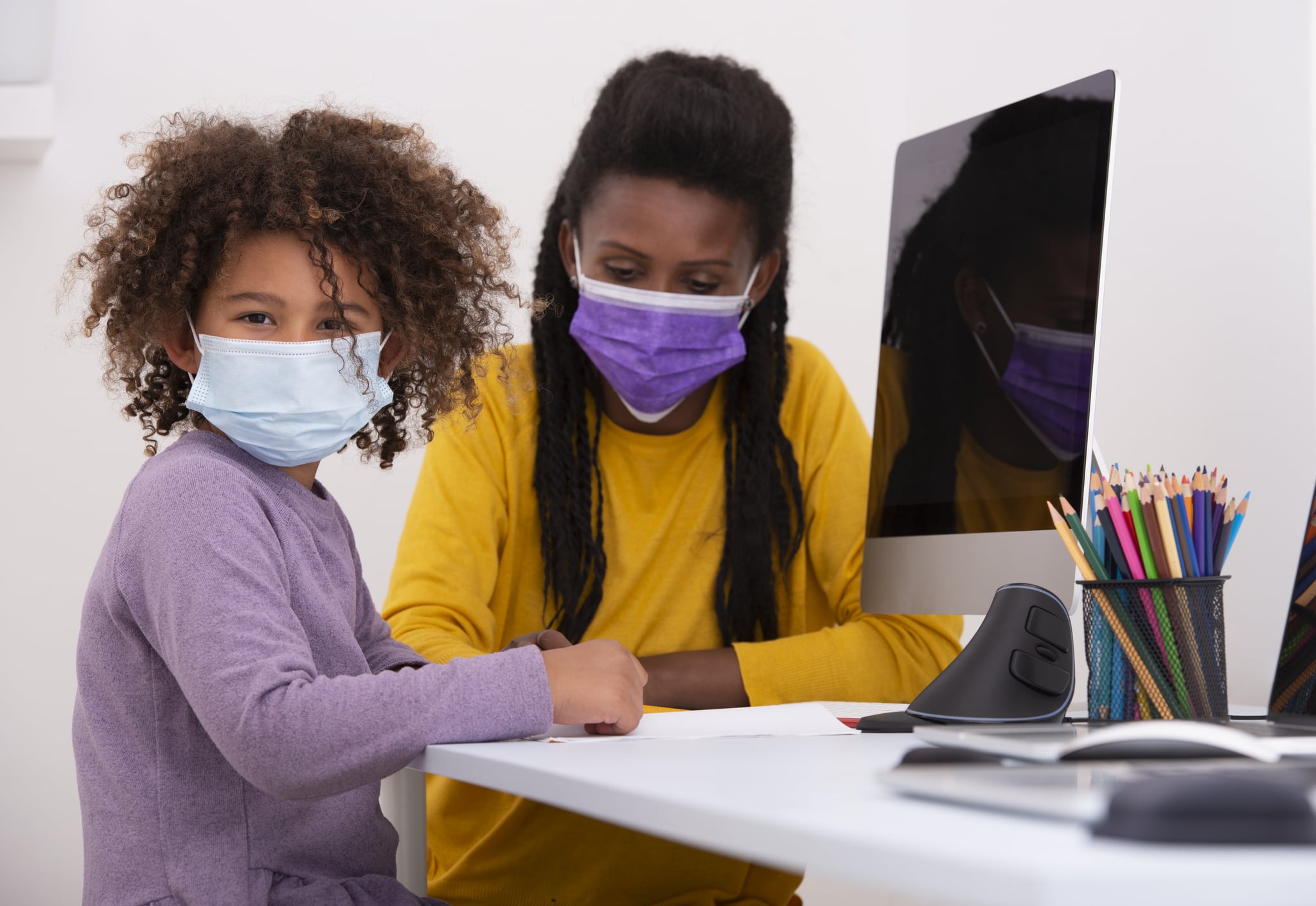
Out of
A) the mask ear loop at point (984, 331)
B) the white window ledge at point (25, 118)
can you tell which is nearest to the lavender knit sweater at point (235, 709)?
A: the mask ear loop at point (984, 331)

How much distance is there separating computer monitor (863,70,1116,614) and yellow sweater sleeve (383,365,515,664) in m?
0.42

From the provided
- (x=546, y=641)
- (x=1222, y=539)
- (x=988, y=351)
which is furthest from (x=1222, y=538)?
(x=546, y=641)

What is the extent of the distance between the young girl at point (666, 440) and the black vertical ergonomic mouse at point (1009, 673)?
1.41ft

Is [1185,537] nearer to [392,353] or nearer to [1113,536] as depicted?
[1113,536]

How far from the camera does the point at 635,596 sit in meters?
1.38

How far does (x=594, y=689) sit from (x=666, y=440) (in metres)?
0.68

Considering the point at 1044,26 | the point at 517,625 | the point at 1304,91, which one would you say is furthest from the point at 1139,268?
the point at 517,625

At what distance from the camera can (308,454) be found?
3.03ft

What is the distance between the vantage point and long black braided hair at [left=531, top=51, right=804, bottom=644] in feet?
4.46

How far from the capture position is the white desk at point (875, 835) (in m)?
0.32

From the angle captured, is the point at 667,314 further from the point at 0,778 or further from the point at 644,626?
the point at 0,778

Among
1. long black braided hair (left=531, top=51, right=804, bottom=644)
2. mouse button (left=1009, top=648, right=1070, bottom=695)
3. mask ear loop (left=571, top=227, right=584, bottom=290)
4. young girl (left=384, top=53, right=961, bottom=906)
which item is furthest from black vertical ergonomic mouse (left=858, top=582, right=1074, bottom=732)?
mask ear loop (left=571, top=227, right=584, bottom=290)

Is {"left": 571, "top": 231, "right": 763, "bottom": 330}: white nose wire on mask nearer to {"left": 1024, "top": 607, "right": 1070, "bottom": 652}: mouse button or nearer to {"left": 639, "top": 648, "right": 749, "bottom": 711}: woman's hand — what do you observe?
{"left": 639, "top": 648, "right": 749, "bottom": 711}: woman's hand

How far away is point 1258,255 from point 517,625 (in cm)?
100
